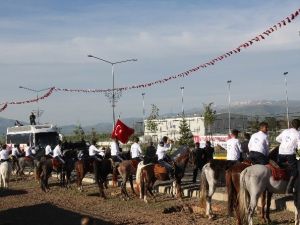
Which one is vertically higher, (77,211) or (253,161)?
(253,161)

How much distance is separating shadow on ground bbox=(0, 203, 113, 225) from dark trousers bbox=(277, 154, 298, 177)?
5.64 m

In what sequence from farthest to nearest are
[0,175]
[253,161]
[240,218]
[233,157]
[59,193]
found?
[0,175] → [59,193] → [233,157] → [253,161] → [240,218]

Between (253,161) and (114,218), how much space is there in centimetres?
522

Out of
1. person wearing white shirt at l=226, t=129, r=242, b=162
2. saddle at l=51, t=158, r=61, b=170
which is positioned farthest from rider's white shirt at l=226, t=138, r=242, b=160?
saddle at l=51, t=158, r=61, b=170

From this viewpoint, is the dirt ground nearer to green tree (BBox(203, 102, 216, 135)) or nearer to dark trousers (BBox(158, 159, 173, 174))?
dark trousers (BBox(158, 159, 173, 174))

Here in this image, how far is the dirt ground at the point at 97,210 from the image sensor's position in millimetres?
17109

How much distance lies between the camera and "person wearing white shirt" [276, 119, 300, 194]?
49.0 feet

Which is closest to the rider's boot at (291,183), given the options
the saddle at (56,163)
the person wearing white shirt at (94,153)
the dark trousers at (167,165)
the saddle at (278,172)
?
the saddle at (278,172)

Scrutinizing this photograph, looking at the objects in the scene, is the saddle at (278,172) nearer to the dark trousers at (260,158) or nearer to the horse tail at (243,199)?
the dark trousers at (260,158)

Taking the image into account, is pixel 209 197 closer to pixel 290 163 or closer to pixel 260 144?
pixel 260 144

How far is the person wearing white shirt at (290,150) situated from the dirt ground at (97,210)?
156 cm

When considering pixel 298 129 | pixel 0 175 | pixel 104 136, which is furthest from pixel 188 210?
pixel 104 136

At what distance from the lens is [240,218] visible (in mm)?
14859

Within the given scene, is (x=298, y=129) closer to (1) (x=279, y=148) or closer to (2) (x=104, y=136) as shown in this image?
(1) (x=279, y=148)
